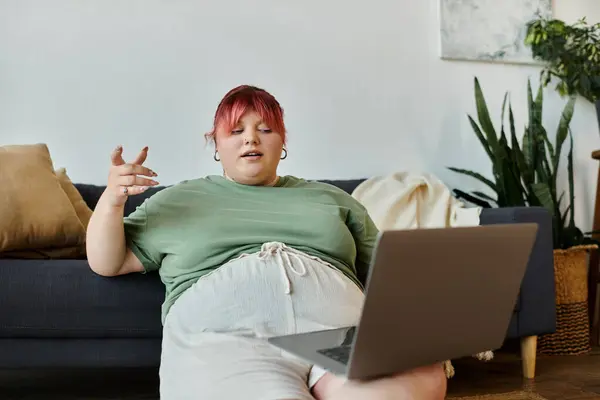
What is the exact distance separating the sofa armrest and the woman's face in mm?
1031

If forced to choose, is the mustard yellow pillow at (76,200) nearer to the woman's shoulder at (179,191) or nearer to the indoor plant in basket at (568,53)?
the woman's shoulder at (179,191)

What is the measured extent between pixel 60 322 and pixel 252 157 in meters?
0.73

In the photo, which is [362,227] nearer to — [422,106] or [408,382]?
[408,382]

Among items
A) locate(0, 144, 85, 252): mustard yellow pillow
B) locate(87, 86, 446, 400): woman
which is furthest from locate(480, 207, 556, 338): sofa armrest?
locate(0, 144, 85, 252): mustard yellow pillow

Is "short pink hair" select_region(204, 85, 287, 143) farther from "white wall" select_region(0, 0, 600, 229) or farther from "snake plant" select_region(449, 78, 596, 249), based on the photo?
"snake plant" select_region(449, 78, 596, 249)

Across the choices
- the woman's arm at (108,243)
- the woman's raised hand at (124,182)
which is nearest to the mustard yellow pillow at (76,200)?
the woman's arm at (108,243)

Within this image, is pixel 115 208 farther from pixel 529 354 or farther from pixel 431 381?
pixel 529 354

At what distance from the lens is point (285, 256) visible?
3.67 ft

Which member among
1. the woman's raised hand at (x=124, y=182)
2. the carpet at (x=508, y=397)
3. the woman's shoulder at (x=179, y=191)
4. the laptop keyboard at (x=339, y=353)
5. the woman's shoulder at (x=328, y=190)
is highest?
the woman's raised hand at (x=124, y=182)

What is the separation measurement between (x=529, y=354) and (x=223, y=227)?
137 centimetres

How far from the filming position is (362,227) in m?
1.34

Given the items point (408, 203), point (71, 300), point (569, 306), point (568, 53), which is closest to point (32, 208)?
point (71, 300)

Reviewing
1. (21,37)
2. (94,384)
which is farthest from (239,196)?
(21,37)

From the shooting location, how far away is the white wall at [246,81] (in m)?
2.49
